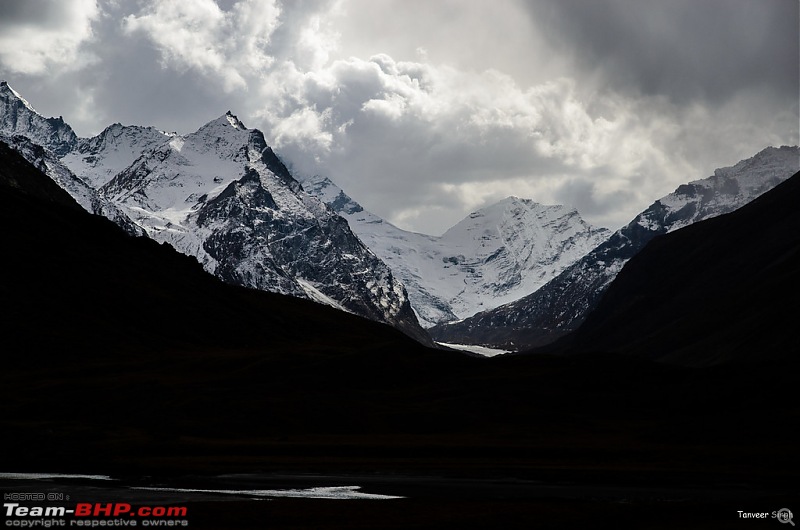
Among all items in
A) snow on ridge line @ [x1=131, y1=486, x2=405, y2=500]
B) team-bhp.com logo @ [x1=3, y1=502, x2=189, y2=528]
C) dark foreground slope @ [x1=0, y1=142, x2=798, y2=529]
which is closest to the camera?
team-bhp.com logo @ [x1=3, y1=502, x2=189, y2=528]

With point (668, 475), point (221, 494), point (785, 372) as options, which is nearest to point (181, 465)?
point (221, 494)

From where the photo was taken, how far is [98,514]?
232 ft

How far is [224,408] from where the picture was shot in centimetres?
18350

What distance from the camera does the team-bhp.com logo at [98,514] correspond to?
6575cm

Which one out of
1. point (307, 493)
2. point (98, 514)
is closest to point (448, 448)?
point (307, 493)

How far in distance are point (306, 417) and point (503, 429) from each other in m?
32.3

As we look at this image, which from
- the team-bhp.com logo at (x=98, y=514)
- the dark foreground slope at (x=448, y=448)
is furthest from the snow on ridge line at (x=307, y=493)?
the team-bhp.com logo at (x=98, y=514)

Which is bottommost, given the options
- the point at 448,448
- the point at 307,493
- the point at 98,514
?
the point at 98,514

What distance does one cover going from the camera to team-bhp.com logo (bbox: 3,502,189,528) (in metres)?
65.8

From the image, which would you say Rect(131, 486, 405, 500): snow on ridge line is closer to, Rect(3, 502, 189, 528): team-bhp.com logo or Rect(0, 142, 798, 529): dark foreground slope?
Rect(0, 142, 798, 529): dark foreground slope

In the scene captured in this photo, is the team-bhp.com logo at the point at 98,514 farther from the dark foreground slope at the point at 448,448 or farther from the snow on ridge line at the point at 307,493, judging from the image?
the snow on ridge line at the point at 307,493

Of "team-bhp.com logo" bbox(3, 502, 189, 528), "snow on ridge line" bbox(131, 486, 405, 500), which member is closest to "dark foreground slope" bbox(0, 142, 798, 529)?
"team-bhp.com logo" bbox(3, 502, 189, 528)

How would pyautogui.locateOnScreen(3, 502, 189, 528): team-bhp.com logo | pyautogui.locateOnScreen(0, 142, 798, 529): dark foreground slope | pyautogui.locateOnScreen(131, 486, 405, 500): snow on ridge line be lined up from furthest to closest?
pyautogui.locateOnScreen(131, 486, 405, 500): snow on ridge line
pyautogui.locateOnScreen(0, 142, 798, 529): dark foreground slope
pyautogui.locateOnScreen(3, 502, 189, 528): team-bhp.com logo

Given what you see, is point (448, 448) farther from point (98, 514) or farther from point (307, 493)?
point (98, 514)
